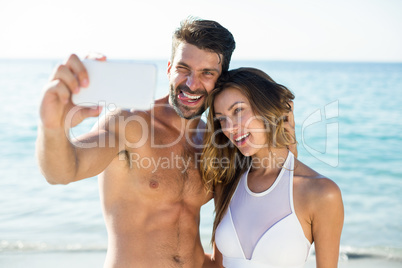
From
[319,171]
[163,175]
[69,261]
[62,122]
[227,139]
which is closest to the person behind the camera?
[62,122]

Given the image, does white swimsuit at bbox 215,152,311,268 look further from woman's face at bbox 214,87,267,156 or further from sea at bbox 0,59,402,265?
sea at bbox 0,59,402,265

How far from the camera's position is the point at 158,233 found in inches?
112

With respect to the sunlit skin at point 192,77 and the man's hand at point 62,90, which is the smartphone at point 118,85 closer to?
the man's hand at point 62,90

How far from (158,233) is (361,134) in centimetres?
1168

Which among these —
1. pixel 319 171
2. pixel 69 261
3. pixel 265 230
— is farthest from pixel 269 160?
pixel 319 171

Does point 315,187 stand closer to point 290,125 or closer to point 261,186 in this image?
point 261,186

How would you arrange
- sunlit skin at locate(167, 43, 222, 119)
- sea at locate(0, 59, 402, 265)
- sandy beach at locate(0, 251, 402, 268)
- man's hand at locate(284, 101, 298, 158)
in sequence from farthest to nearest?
sea at locate(0, 59, 402, 265) < sandy beach at locate(0, 251, 402, 268) < man's hand at locate(284, 101, 298, 158) < sunlit skin at locate(167, 43, 222, 119)

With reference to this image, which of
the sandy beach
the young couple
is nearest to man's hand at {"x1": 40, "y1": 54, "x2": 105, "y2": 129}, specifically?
the young couple

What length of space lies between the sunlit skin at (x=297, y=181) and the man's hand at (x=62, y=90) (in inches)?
52.2

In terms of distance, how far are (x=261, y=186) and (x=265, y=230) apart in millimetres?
301

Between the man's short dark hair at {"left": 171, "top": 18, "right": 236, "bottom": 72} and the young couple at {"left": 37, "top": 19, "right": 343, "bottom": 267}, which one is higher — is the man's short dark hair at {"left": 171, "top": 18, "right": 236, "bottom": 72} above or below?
above

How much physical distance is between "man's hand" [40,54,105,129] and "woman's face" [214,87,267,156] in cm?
131

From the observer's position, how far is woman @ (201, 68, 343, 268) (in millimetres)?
2402

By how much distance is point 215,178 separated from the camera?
291 cm
